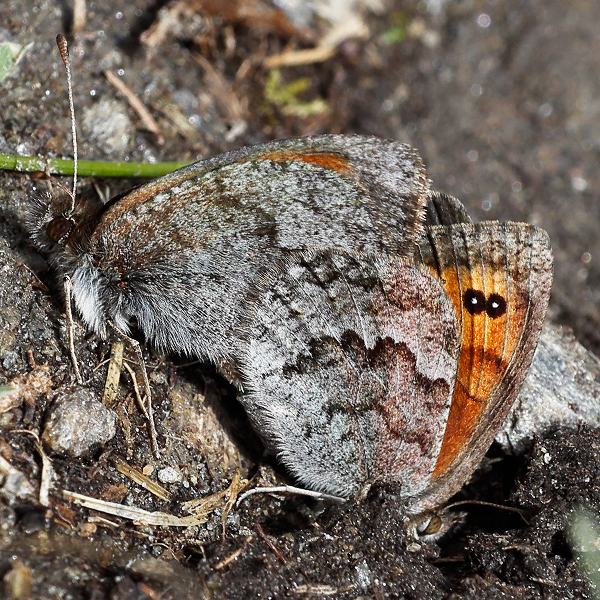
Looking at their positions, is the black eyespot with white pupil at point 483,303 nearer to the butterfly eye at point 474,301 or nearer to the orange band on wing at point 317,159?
the butterfly eye at point 474,301

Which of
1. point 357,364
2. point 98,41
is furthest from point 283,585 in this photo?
point 98,41

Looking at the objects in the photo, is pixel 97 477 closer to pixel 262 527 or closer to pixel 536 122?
pixel 262 527

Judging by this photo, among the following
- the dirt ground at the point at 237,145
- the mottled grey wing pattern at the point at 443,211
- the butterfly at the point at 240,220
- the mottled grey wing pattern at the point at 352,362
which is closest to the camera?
the dirt ground at the point at 237,145

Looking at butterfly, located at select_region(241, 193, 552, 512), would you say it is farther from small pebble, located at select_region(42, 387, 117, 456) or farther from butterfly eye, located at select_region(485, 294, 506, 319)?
small pebble, located at select_region(42, 387, 117, 456)

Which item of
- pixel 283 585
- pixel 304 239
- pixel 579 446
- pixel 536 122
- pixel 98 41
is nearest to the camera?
pixel 283 585

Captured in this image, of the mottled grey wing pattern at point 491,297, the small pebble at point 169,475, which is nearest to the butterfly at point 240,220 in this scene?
the mottled grey wing pattern at point 491,297

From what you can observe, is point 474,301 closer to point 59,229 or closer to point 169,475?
point 169,475

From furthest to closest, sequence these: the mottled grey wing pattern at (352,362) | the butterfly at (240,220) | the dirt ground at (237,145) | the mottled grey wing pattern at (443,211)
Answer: the mottled grey wing pattern at (443,211) < the mottled grey wing pattern at (352,362) < the butterfly at (240,220) < the dirt ground at (237,145)
